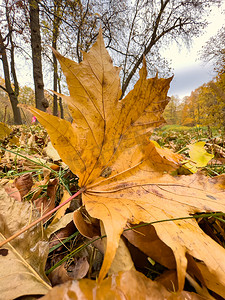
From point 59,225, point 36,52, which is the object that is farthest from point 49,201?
point 36,52

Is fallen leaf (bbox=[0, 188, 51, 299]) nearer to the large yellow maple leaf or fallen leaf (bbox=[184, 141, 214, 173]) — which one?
the large yellow maple leaf

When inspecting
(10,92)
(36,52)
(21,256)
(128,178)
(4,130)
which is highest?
(36,52)

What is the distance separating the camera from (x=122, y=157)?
46 centimetres

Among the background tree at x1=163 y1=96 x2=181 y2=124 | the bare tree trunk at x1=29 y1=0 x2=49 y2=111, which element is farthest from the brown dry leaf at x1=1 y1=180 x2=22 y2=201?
the background tree at x1=163 y1=96 x2=181 y2=124

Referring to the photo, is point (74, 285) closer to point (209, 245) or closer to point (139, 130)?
point (209, 245)

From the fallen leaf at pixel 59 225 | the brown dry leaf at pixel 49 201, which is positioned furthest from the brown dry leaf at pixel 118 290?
the brown dry leaf at pixel 49 201

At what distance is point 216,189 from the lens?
401 mm

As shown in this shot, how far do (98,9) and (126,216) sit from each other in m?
10.7

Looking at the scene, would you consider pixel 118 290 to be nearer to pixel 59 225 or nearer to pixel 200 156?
pixel 59 225

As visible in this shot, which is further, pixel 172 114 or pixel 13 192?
pixel 172 114

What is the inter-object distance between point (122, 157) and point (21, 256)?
0.32 meters

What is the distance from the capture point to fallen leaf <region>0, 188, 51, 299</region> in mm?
255

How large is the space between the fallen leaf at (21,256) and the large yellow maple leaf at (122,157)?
0.13 metres

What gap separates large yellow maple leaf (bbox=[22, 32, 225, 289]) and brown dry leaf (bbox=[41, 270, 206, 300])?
2.8 inches
